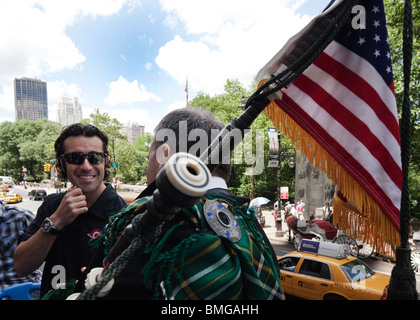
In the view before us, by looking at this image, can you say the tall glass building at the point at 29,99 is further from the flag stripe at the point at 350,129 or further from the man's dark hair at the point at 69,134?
the flag stripe at the point at 350,129

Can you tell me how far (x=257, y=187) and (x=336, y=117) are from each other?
1152 inches

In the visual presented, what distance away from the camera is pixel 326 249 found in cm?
722

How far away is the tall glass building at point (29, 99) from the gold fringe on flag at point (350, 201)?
222m

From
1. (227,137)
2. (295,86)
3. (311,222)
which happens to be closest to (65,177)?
(227,137)

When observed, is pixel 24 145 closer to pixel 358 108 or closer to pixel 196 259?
pixel 358 108

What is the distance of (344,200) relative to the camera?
2215mm

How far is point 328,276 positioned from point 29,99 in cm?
22854

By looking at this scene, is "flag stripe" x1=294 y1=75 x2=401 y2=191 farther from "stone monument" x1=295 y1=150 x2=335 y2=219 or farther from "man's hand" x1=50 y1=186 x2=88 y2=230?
"stone monument" x1=295 y1=150 x2=335 y2=219

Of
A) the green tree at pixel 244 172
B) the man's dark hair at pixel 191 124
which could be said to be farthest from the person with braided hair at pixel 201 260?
the green tree at pixel 244 172

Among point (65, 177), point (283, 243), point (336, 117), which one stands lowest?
point (283, 243)

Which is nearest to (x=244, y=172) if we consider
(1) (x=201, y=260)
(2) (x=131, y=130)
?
(1) (x=201, y=260)

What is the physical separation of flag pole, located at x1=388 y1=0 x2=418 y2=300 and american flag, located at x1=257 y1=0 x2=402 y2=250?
0.55m

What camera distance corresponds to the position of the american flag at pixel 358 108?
72.6 inches
